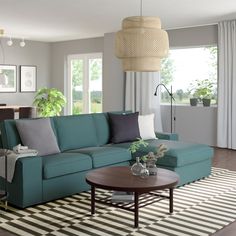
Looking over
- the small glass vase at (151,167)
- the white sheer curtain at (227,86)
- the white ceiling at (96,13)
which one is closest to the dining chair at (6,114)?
the white ceiling at (96,13)

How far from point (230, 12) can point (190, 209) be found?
4038 millimetres

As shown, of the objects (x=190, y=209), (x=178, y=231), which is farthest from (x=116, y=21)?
(x=178, y=231)

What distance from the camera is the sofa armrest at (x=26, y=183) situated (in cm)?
388

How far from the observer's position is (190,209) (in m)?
3.96

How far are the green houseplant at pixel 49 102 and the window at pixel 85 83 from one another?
29.4 inches

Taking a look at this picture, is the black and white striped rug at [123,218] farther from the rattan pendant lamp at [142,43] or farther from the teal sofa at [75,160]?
the rattan pendant lamp at [142,43]

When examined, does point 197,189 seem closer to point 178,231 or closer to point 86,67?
point 178,231

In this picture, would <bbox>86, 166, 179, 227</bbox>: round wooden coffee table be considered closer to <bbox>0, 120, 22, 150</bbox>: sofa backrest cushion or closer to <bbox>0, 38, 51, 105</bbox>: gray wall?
<bbox>0, 120, 22, 150</bbox>: sofa backrest cushion

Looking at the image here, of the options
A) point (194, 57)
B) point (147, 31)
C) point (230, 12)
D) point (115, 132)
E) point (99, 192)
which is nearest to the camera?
point (147, 31)

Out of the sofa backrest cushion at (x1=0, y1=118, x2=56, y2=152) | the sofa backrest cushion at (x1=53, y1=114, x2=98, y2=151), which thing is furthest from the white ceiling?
the sofa backrest cushion at (x1=0, y1=118, x2=56, y2=152)

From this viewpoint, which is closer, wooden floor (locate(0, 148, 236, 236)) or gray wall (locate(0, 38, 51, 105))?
wooden floor (locate(0, 148, 236, 236))

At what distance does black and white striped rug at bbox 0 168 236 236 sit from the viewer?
3.38 metres

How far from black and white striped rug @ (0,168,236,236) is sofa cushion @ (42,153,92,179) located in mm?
316

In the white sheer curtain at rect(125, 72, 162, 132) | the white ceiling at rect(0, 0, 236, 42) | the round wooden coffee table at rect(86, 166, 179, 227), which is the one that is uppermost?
the white ceiling at rect(0, 0, 236, 42)
